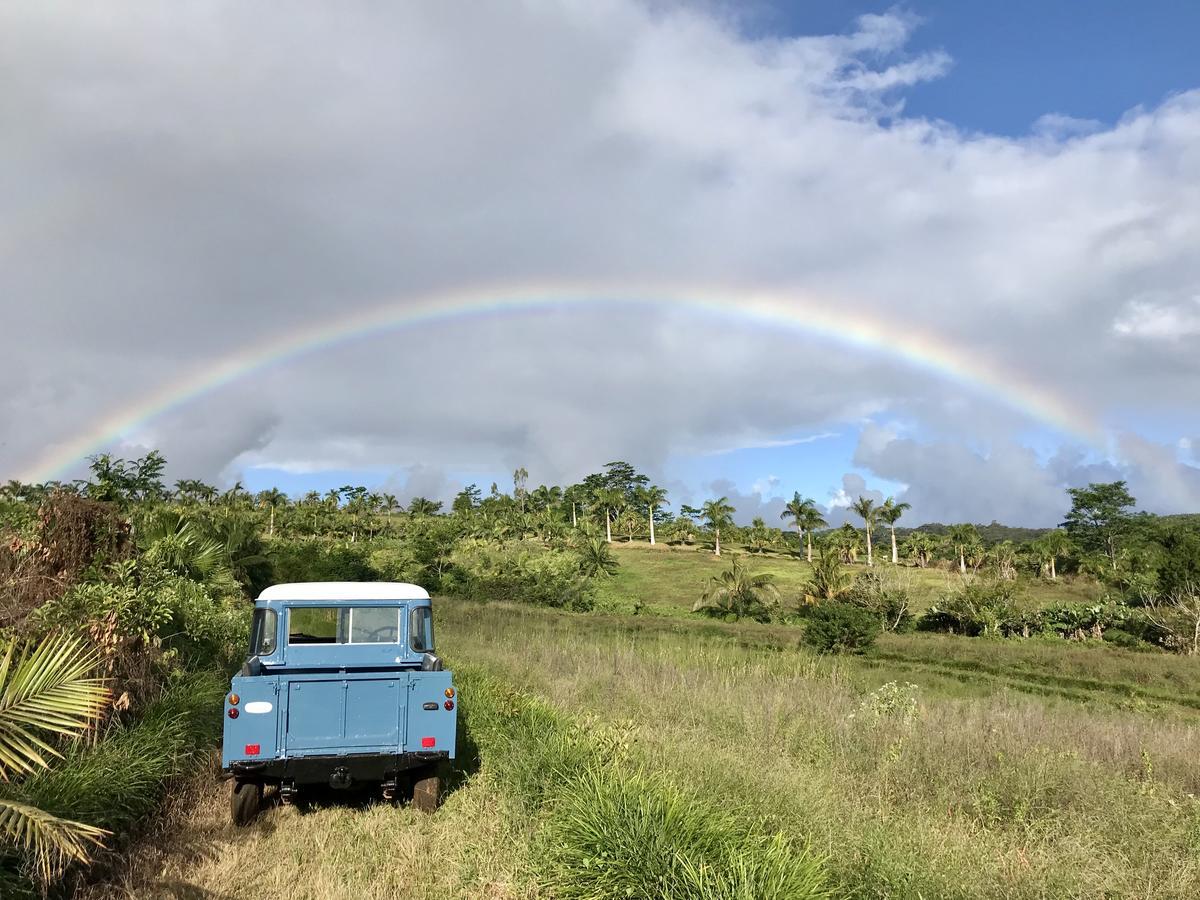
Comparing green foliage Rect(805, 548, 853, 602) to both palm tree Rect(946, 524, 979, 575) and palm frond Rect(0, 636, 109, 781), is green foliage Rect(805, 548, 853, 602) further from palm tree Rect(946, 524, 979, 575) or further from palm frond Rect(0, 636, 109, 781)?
palm frond Rect(0, 636, 109, 781)

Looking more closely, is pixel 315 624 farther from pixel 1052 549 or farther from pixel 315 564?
pixel 1052 549

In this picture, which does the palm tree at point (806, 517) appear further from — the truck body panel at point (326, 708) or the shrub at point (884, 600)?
the truck body panel at point (326, 708)

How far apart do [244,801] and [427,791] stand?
182 cm

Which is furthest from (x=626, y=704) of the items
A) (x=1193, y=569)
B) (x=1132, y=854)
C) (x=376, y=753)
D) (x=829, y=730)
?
(x=1193, y=569)

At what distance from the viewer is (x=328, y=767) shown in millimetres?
7562

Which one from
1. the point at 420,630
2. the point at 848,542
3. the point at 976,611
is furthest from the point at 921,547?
the point at 420,630

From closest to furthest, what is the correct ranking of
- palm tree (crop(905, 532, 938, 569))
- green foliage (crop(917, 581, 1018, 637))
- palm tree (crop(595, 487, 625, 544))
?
green foliage (crop(917, 581, 1018, 637)), palm tree (crop(905, 532, 938, 569)), palm tree (crop(595, 487, 625, 544))

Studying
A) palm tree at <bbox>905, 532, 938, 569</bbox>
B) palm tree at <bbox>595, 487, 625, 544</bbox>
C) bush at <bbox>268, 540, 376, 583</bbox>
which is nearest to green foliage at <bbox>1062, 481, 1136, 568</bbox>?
palm tree at <bbox>905, 532, 938, 569</bbox>

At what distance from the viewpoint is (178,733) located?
8570mm

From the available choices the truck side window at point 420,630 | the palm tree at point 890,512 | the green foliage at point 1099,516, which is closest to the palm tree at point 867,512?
the palm tree at point 890,512

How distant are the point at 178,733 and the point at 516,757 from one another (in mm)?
3998

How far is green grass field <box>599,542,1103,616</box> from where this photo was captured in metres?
59.3

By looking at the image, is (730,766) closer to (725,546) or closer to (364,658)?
(364,658)

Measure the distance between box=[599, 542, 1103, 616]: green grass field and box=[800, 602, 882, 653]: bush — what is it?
16.0 meters
